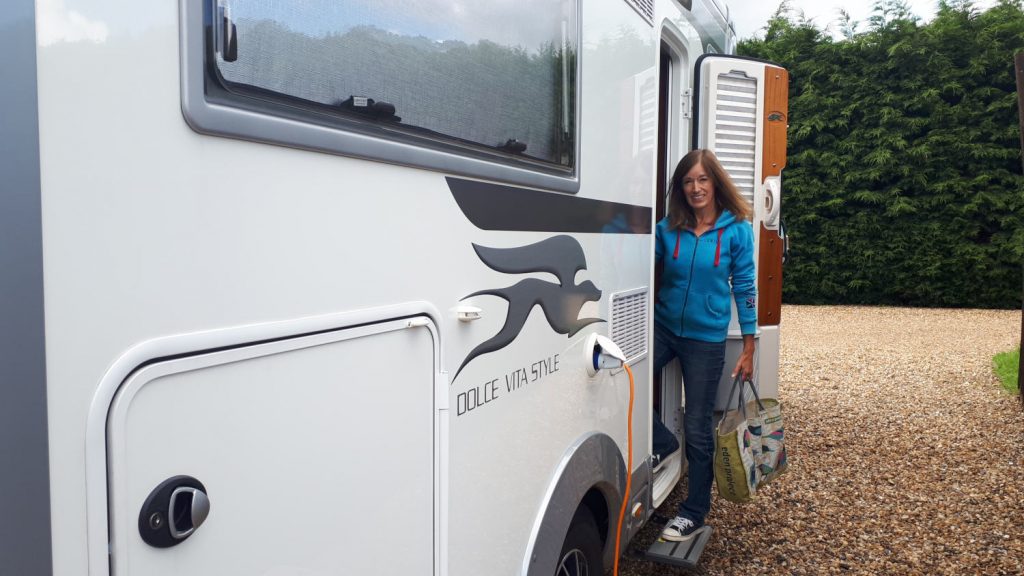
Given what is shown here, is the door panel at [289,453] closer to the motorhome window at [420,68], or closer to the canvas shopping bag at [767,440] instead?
the motorhome window at [420,68]

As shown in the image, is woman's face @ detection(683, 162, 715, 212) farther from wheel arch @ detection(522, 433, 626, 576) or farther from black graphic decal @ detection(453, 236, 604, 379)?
wheel arch @ detection(522, 433, 626, 576)

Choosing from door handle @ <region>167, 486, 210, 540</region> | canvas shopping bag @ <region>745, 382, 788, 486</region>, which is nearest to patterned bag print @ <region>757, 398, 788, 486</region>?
canvas shopping bag @ <region>745, 382, 788, 486</region>

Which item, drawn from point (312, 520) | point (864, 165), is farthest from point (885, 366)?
point (312, 520)

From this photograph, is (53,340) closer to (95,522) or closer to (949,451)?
(95,522)

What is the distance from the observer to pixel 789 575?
3541 millimetres

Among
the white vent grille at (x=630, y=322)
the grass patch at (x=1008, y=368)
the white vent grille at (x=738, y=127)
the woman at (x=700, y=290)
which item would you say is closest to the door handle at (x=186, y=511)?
the white vent grille at (x=630, y=322)

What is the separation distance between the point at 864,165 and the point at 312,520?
11.8 meters

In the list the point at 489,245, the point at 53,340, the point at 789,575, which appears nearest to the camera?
the point at 53,340

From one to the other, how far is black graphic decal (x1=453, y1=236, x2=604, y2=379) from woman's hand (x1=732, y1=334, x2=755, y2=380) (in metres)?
1.30

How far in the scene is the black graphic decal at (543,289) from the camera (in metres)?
1.74

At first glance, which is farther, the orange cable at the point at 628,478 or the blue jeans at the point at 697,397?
the blue jeans at the point at 697,397

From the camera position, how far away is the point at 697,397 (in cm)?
332

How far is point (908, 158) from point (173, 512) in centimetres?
1202

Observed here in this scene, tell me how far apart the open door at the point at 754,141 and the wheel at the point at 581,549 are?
4.91 ft
